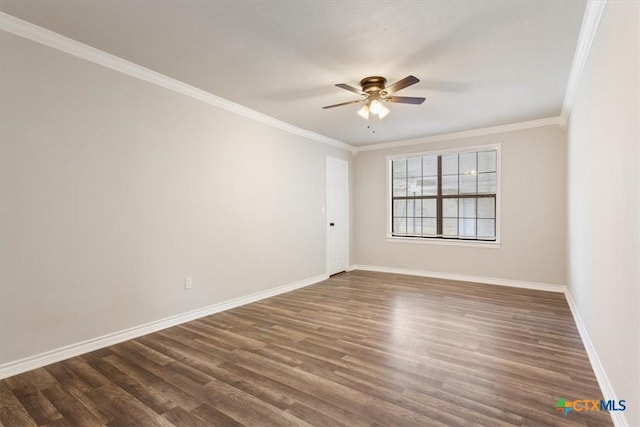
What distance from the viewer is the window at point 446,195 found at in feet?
17.4

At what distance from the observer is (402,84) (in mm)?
2816

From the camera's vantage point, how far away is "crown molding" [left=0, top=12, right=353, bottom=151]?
227 cm

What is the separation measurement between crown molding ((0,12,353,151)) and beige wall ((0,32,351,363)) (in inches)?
2.3

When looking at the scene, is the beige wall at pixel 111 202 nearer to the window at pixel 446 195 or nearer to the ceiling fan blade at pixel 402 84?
the ceiling fan blade at pixel 402 84

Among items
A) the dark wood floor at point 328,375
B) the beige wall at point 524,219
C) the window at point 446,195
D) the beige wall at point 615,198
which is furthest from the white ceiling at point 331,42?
the dark wood floor at point 328,375

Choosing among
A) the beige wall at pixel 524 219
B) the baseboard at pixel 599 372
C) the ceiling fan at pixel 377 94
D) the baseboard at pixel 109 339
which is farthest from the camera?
the beige wall at pixel 524 219

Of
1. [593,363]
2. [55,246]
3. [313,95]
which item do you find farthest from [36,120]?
[593,363]

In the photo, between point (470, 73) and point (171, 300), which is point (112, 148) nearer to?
point (171, 300)

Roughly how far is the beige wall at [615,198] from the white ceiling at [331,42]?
0.51 m

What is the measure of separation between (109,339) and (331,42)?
311cm

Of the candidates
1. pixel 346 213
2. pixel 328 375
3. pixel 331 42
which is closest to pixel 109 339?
pixel 328 375

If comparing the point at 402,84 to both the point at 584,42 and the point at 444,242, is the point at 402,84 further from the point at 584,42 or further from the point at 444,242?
the point at 444,242

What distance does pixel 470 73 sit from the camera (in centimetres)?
305

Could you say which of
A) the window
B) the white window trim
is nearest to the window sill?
the white window trim
